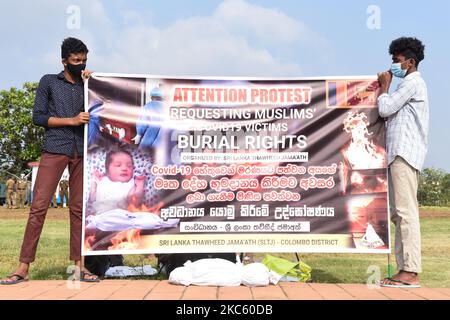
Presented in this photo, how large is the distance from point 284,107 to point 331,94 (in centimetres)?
52

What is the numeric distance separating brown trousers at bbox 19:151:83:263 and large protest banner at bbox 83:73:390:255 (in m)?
0.13

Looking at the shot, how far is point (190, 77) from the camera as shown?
5.06m

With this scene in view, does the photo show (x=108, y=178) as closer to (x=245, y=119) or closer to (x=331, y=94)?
(x=245, y=119)

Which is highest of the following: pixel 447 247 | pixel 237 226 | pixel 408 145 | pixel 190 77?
pixel 190 77

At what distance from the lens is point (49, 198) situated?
4.80 metres

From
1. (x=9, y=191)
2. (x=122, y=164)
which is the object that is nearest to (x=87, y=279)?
(x=122, y=164)

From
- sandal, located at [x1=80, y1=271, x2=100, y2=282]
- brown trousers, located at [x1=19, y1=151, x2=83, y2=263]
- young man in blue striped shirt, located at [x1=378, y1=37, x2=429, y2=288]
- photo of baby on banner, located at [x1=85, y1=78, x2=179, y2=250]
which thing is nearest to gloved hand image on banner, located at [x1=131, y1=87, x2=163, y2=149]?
photo of baby on banner, located at [x1=85, y1=78, x2=179, y2=250]

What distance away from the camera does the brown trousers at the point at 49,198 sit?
4730 millimetres

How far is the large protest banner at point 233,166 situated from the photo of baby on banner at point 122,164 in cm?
1

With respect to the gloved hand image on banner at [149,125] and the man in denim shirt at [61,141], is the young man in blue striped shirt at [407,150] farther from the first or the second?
the man in denim shirt at [61,141]

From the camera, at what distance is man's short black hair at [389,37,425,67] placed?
4.87m

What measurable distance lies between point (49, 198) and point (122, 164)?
77cm
